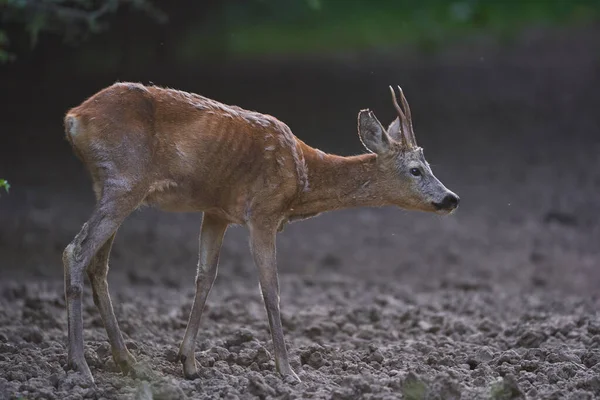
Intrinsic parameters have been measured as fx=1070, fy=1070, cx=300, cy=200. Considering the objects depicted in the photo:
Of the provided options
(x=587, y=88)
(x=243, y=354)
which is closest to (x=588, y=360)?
(x=243, y=354)

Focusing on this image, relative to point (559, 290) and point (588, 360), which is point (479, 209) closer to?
point (559, 290)

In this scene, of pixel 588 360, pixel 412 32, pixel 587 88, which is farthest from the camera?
pixel 412 32

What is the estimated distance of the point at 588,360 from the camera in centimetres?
803

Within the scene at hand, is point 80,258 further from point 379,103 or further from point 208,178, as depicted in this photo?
point 379,103

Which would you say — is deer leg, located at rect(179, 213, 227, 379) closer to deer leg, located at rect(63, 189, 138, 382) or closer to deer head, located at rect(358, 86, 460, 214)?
deer leg, located at rect(63, 189, 138, 382)

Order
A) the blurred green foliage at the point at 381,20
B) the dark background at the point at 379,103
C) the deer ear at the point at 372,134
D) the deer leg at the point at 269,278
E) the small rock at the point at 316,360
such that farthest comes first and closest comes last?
the blurred green foliage at the point at 381,20, the dark background at the point at 379,103, the deer ear at the point at 372,134, the small rock at the point at 316,360, the deer leg at the point at 269,278

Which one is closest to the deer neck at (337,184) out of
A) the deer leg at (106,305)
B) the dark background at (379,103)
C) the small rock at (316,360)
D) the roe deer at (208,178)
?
the roe deer at (208,178)

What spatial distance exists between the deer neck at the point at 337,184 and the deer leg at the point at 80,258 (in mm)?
1547

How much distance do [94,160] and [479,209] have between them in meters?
9.85

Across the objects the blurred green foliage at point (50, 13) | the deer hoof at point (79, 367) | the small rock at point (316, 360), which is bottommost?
the deer hoof at point (79, 367)

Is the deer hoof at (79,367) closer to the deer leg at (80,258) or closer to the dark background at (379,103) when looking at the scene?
the deer leg at (80,258)

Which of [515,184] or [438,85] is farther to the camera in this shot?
[438,85]

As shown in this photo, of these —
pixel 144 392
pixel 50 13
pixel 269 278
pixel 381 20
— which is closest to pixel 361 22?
pixel 381 20

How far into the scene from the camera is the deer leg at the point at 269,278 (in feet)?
24.8
